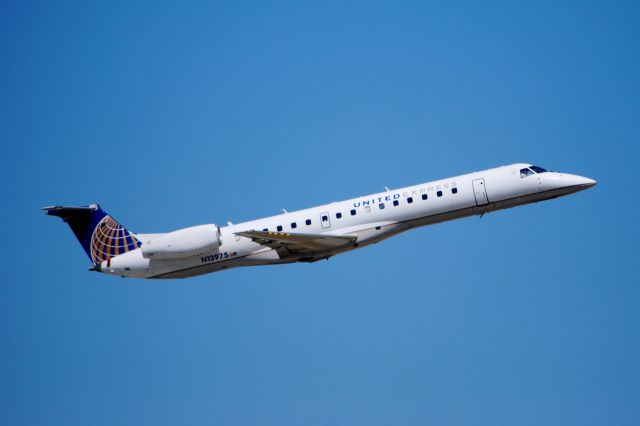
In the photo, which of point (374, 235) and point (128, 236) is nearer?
point (374, 235)

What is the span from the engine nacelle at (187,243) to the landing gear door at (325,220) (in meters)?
3.83

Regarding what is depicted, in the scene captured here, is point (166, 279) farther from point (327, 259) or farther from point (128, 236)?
point (327, 259)

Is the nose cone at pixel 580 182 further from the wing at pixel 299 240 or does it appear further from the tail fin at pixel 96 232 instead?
the tail fin at pixel 96 232

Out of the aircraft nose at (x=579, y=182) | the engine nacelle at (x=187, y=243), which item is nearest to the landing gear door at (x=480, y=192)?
the aircraft nose at (x=579, y=182)

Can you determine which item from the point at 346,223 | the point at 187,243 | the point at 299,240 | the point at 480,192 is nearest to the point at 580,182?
the point at 480,192

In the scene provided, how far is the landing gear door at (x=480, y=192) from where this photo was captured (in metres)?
29.8

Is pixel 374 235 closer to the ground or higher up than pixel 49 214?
closer to the ground

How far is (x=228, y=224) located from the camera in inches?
1236

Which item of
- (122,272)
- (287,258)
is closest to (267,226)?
(287,258)

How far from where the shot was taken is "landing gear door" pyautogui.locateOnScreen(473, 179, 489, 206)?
29.8 m

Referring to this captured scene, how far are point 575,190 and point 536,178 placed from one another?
59.6 inches

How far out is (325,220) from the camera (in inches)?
1190

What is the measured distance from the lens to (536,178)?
98.8 feet

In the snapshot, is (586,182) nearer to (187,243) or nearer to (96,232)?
(187,243)
